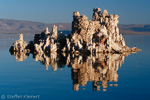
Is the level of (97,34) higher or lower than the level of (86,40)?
higher

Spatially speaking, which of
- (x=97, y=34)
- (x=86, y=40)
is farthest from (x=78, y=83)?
(x=86, y=40)

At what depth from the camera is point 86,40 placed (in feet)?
217

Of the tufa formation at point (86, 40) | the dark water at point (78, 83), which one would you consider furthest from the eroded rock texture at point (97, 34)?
the dark water at point (78, 83)

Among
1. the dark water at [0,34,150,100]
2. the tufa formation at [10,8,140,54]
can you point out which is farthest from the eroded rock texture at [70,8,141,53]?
the dark water at [0,34,150,100]

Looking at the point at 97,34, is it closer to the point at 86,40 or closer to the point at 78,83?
the point at 86,40

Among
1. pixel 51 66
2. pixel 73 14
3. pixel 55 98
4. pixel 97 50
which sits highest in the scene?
pixel 73 14

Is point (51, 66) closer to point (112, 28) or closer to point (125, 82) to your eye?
point (125, 82)

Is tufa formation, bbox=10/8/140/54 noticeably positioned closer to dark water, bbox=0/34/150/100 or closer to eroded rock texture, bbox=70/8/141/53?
eroded rock texture, bbox=70/8/141/53

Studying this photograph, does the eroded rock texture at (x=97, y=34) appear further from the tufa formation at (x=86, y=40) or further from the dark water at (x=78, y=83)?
the dark water at (x=78, y=83)

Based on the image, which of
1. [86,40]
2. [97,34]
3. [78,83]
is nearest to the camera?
[78,83]

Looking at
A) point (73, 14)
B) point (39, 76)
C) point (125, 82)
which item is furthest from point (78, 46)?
point (125, 82)

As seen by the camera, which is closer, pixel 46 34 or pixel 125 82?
pixel 125 82

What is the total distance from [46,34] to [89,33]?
33.8 ft

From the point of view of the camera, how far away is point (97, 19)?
73.1m
